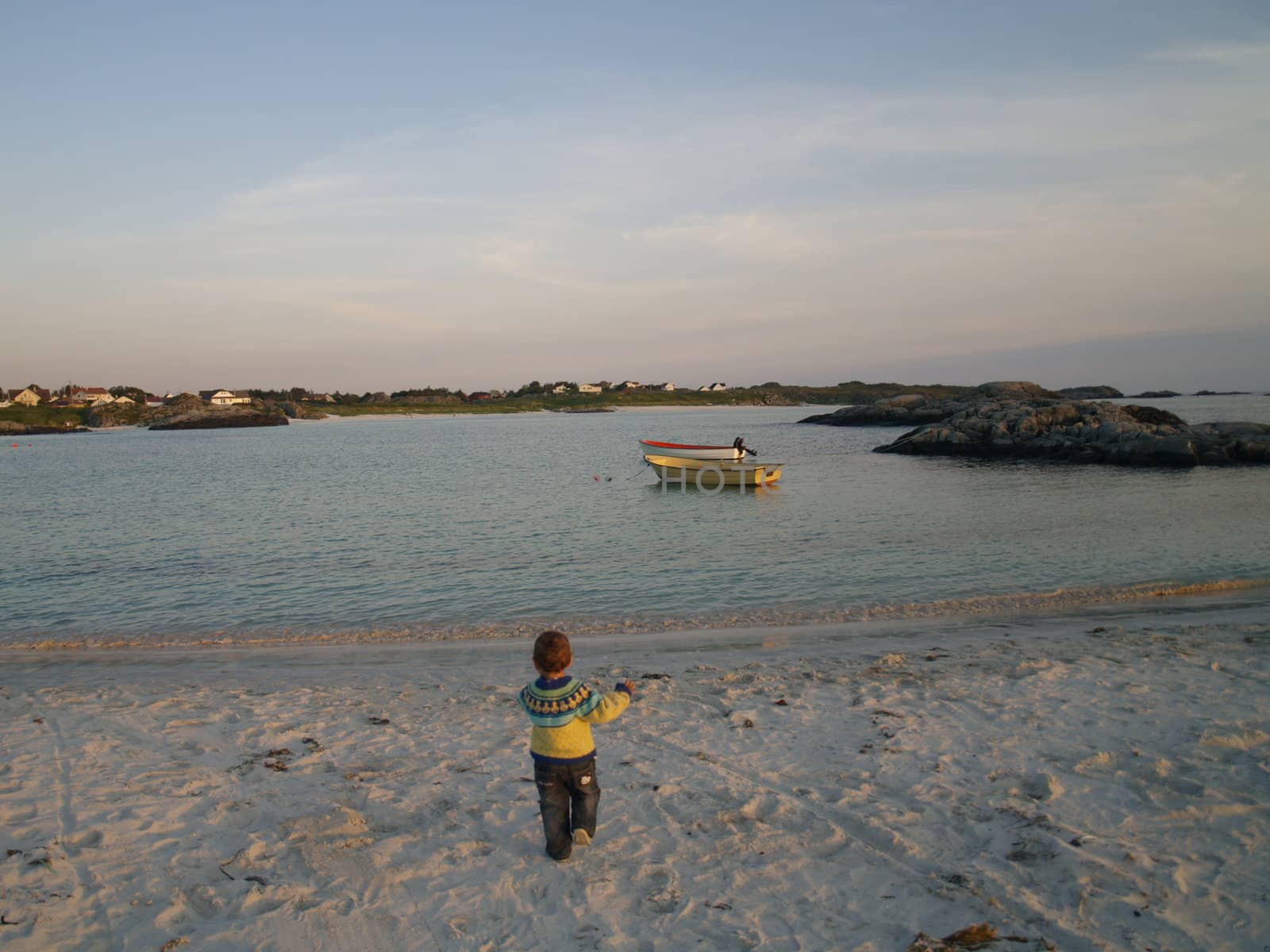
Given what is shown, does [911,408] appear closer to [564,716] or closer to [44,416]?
[564,716]

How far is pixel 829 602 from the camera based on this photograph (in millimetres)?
15609

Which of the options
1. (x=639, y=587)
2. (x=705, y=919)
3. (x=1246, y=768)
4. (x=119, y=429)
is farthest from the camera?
(x=119, y=429)

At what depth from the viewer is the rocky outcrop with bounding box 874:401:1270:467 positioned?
45125 mm

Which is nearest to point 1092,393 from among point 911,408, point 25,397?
point 911,408

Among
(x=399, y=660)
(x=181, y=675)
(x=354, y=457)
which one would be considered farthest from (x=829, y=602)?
(x=354, y=457)

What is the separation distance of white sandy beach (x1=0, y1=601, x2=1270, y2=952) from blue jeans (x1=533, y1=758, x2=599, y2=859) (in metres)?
0.19

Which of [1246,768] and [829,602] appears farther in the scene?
[829,602]

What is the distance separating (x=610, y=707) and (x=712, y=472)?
34.9m

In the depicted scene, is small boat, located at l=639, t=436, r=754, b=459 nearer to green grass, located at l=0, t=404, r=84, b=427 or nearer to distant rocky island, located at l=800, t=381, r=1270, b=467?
distant rocky island, located at l=800, t=381, r=1270, b=467

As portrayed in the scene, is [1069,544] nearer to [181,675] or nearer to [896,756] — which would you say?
[896,756]

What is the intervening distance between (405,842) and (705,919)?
2.34 m

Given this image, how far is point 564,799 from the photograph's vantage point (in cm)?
586

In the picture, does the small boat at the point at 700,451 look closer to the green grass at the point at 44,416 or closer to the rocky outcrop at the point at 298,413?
the green grass at the point at 44,416

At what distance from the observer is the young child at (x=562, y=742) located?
578 cm
